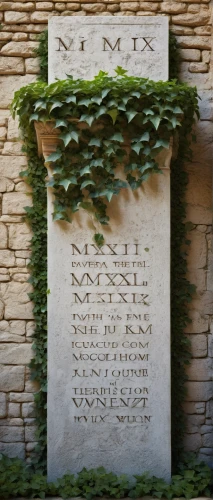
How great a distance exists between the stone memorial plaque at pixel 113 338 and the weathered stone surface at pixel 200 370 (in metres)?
0.46

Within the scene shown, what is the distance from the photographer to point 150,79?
4789mm

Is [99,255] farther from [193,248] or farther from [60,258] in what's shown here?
[193,248]

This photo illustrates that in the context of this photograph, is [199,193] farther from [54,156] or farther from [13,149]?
[13,149]

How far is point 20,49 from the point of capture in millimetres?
5207

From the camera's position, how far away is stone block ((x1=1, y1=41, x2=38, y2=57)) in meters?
5.20

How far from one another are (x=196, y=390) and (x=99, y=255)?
1.32 meters

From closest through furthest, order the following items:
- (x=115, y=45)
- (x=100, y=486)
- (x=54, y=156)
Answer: (x=100, y=486) → (x=54, y=156) → (x=115, y=45)

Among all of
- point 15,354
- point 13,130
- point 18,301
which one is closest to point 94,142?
point 13,130

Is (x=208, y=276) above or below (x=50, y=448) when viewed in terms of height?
above

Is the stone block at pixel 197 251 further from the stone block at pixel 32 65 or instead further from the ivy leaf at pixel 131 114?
the stone block at pixel 32 65

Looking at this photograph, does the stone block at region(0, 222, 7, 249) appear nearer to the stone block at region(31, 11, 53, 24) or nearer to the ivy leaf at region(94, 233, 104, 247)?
the ivy leaf at region(94, 233, 104, 247)

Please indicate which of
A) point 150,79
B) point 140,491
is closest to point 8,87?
point 150,79

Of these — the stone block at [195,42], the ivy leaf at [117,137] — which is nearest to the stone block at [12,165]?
the ivy leaf at [117,137]

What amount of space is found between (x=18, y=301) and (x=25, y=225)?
1.94ft
